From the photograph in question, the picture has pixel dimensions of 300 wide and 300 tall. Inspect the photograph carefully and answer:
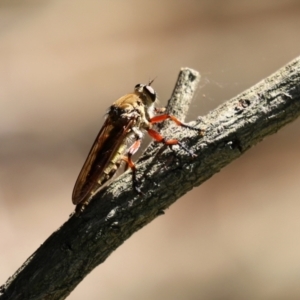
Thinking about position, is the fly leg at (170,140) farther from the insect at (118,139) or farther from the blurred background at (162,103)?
the blurred background at (162,103)

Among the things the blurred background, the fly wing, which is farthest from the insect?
the blurred background

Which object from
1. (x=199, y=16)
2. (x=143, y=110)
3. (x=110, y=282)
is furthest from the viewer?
(x=199, y=16)

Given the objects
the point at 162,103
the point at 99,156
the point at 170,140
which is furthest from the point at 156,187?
the point at 162,103

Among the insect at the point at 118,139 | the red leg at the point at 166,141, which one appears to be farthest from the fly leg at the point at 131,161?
the red leg at the point at 166,141

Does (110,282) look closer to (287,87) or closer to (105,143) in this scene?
(105,143)

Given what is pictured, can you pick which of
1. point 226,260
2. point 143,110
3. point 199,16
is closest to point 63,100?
point 199,16

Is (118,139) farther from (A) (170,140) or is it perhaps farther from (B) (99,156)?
(A) (170,140)
